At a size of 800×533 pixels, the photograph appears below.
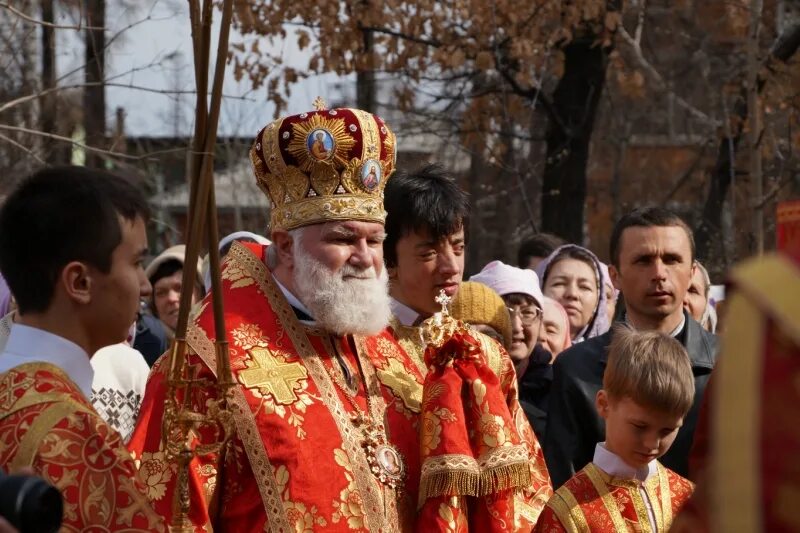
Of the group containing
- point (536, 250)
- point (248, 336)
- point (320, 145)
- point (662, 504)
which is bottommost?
point (662, 504)

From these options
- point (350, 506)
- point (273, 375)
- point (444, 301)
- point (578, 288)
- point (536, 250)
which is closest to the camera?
point (350, 506)

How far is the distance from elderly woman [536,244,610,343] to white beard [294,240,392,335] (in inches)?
122

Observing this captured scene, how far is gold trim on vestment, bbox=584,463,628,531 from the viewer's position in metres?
4.41

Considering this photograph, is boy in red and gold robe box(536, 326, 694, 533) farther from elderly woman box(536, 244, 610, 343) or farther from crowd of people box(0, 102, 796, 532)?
elderly woman box(536, 244, 610, 343)

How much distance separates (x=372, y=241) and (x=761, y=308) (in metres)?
2.81

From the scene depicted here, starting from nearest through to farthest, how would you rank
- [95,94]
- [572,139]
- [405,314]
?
[405,314] < [572,139] < [95,94]

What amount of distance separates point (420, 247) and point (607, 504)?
1.09 m

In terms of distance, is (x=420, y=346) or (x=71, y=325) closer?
(x=71, y=325)

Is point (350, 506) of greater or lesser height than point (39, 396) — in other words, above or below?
below

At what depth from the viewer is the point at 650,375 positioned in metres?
4.42

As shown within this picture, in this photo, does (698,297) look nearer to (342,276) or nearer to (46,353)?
(342,276)

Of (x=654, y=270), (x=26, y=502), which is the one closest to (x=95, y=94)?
(x=654, y=270)

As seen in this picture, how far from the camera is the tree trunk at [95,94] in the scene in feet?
33.2

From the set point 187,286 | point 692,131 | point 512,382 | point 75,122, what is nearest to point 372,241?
point 512,382
